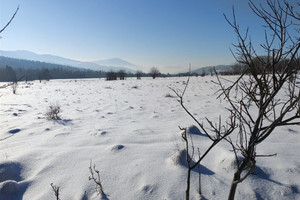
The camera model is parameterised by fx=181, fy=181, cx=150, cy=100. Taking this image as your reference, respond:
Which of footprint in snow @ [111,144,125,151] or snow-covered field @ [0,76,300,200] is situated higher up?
footprint in snow @ [111,144,125,151]

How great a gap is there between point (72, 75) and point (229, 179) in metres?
86.6

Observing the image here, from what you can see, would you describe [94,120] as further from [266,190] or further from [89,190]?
[266,190]

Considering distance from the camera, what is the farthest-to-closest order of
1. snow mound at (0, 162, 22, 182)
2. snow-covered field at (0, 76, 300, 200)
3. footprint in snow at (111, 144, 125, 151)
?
footprint in snow at (111, 144, 125, 151)
snow mound at (0, 162, 22, 182)
snow-covered field at (0, 76, 300, 200)

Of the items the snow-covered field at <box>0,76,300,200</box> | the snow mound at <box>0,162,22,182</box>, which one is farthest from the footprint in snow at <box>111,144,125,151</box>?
the snow mound at <box>0,162,22,182</box>

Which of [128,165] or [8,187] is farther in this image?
[128,165]

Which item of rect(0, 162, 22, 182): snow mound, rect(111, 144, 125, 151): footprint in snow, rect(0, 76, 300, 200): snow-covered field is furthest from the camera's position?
rect(111, 144, 125, 151): footprint in snow

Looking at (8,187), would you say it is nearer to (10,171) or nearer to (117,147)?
(10,171)

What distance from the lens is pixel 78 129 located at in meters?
3.86

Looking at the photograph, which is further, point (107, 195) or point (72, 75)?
point (72, 75)

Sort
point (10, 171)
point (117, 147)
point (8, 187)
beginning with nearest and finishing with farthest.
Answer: point (8, 187)
point (10, 171)
point (117, 147)

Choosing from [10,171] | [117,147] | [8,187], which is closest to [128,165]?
[117,147]

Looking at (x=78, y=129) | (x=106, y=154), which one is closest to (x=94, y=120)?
(x=78, y=129)

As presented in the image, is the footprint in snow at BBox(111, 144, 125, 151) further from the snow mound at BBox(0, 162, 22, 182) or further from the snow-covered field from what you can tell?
the snow mound at BBox(0, 162, 22, 182)

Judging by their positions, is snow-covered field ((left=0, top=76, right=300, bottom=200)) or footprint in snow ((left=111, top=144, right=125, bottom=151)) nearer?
snow-covered field ((left=0, top=76, right=300, bottom=200))
